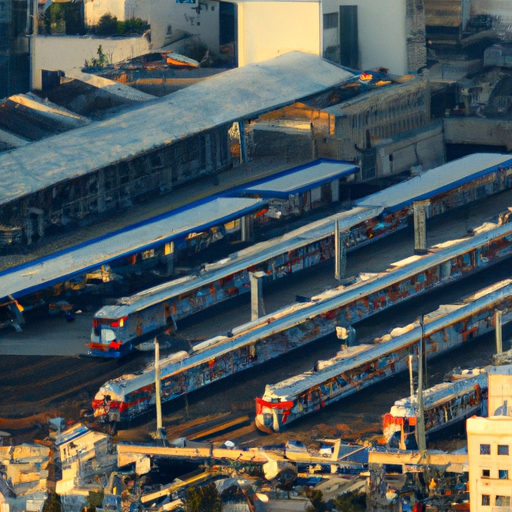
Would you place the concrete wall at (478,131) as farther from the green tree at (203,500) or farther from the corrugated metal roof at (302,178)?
Result: the green tree at (203,500)

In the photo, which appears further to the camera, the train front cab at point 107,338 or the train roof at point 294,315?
the train front cab at point 107,338

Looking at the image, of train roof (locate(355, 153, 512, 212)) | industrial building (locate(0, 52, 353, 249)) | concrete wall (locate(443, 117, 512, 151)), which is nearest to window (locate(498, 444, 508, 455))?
industrial building (locate(0, 52, 353, 249))

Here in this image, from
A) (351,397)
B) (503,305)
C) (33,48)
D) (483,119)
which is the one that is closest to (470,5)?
(483,119)

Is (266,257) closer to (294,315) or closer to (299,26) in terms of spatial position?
(294,315)

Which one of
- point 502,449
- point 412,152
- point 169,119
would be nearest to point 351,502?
point 502,449

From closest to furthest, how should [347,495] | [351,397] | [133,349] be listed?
[347,495] < [351,397] < [133,349]

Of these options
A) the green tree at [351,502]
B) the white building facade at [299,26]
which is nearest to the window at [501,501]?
the green tree at [351,502]

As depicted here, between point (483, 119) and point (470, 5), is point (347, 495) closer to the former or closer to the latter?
point (483, 119)
